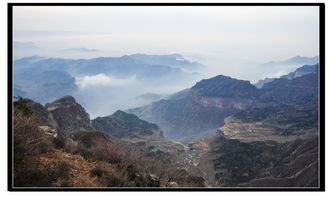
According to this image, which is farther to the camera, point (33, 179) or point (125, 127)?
point (125, 127)

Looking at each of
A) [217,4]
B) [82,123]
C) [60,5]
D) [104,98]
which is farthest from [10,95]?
[104,98]

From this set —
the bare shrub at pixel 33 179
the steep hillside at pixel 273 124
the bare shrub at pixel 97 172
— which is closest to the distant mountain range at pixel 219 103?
the steep hillside at pixel 273 124

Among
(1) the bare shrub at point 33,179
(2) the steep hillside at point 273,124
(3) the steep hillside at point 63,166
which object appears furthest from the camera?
(2) the steep hillside at point 273,124

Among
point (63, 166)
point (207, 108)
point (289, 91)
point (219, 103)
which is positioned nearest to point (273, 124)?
point (289, 91)

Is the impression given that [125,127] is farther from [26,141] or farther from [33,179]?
[33,179]

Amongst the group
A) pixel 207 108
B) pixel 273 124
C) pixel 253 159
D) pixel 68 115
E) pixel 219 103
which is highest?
pixel 219 103

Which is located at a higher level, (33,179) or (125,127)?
(33,179)

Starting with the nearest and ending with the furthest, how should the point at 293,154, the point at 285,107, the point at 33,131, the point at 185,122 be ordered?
the point at 33,131
the point at 293,154
the point at 285,107
the point at 185,122

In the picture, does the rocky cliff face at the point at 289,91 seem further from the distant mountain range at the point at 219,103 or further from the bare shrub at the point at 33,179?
the bare shrub at the point at 33,179

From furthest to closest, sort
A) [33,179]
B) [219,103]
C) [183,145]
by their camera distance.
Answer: [219,103]
[183,145]
[33,179]

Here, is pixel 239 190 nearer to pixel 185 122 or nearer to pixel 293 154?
pixel 293 154

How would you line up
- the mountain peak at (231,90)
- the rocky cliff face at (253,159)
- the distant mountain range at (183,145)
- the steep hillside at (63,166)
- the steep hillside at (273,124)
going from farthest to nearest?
the mountain peak at (231,90) < the steep hillside at (273,124) < the rocky cliff face at (253,159) < the distant mountain range at (183,145) < the steep hillside at (63,166)
